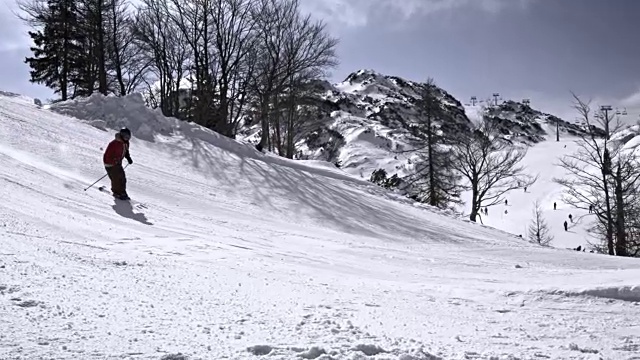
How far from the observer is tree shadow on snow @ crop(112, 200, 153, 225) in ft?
29.3

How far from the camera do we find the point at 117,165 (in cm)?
1086

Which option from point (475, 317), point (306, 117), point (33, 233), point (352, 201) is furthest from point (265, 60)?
point (475, 317)

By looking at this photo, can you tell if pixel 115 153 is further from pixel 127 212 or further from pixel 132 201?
pixel 127 212

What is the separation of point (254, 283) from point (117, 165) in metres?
7.11

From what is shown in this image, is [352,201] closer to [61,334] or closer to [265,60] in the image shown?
[61,334]

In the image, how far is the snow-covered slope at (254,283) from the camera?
10.7 ft

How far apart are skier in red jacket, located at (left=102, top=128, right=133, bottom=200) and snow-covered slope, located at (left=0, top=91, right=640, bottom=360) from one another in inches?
11.6

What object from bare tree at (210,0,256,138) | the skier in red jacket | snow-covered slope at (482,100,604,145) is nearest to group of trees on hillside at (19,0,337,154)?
bare tree at (210,0,256,138)

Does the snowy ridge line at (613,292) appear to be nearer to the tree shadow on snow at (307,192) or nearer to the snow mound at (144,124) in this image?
the tree shadow on snow at (307,192)

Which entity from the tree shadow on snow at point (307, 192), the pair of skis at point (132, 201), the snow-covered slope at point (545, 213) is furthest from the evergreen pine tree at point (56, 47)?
the snow-covered slope at point (545, 213)

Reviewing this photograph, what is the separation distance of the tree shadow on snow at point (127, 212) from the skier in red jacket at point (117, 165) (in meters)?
0.48

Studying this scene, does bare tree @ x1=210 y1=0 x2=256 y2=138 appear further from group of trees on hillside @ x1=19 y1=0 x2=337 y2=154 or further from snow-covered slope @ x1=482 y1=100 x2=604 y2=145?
snow-covered slope @ x1=482 y1=100 x2=604 y2=145

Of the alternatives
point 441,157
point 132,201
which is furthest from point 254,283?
point 441,157

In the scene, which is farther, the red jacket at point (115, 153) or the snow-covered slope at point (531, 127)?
the snow-covered slope at point (531, 127)
